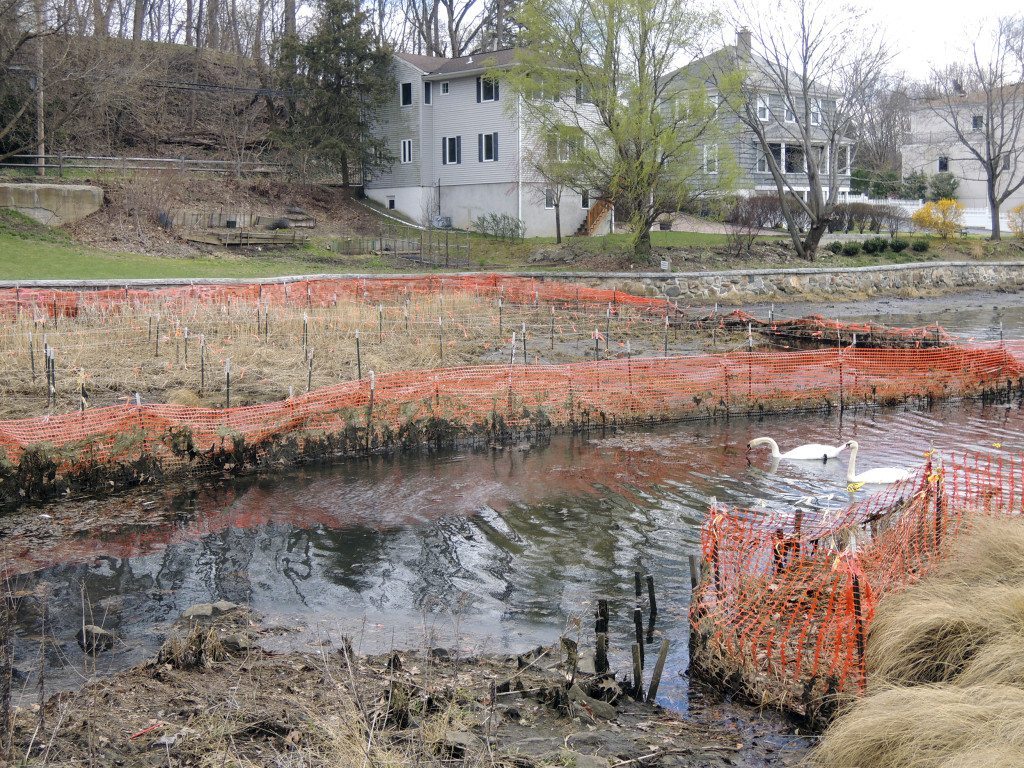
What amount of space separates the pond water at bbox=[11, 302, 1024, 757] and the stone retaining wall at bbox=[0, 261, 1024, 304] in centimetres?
1607

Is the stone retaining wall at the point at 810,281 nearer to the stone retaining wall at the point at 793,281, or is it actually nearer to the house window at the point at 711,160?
the stone retaining wall at the point at 793,281

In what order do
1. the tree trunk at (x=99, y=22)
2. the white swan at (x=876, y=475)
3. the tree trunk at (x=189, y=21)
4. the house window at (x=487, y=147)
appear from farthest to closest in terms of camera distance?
1. the tree trunk at (x=189, y=21)
2. the tree trunk at (x=99, y=22)
3. the house window at (x=487, y=147)
4. the white swan at (x=876, y=475)

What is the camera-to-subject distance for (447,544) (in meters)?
12.3

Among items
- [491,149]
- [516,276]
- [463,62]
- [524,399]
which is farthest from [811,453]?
[463,62]

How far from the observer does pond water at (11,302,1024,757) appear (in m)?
9.77

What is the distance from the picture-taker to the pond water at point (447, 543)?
9773 mm

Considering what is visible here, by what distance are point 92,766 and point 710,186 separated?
112 feet

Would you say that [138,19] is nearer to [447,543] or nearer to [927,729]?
[447,543]

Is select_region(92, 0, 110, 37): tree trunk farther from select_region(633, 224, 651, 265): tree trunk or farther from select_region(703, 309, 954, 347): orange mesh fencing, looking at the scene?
select_region(703, 309, 954, 347): orange mesh fencing

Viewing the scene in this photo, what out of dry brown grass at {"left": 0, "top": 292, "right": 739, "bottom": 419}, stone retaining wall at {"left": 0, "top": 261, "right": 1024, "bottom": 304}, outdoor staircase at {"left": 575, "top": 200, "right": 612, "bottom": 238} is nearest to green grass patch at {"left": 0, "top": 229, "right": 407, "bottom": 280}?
stone retaining wall at {"left": 0, "top": 261, "right": 1024, "bottom": 304}

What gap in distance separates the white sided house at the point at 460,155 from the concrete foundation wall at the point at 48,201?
15.9 metres

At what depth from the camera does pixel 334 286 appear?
97.2ft

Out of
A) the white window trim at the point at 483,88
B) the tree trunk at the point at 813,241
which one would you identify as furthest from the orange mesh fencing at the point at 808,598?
the white window trim at the point at 483,88

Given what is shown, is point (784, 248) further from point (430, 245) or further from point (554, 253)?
point (430, 245)
